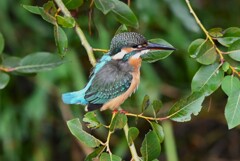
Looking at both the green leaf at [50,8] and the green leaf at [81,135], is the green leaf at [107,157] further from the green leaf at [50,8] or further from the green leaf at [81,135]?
the green leaf at [50,8]

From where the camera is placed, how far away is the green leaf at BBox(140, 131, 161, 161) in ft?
4.53

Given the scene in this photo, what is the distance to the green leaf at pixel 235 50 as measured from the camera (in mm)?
1441

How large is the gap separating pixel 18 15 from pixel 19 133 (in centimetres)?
53

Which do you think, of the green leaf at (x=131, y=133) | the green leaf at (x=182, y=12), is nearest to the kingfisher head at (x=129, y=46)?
the green leaf at (x=131, y=133)

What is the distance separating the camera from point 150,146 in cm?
138

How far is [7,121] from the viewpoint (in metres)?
2.79

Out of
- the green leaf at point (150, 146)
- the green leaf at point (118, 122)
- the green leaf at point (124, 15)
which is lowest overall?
the green leaf at point (150, 146)

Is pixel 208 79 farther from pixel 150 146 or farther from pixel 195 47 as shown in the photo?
pixel 150 146

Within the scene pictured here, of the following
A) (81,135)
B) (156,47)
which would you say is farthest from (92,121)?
(156,47)

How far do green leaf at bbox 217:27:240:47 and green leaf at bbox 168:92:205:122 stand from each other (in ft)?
0.46

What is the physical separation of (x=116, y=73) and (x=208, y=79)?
0.22 metres

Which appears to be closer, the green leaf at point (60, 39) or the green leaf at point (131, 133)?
the green leaf at point (131, 133)

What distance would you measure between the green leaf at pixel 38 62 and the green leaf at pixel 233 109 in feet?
1.83

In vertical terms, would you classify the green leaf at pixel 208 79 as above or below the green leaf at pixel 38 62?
below
